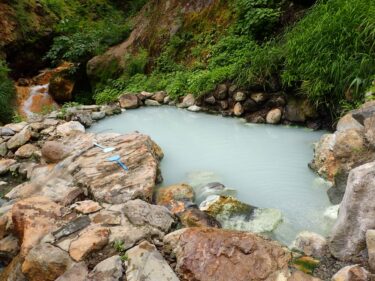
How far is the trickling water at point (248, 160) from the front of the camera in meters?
2.64

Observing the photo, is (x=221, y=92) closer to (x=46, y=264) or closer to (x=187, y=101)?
(x=187, y=101)

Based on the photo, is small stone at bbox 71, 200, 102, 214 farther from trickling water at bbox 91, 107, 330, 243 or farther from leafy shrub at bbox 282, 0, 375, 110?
leafy shrub at bbox 282, 0, 375, 110

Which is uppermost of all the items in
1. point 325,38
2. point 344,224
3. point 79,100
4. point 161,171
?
point 325,38

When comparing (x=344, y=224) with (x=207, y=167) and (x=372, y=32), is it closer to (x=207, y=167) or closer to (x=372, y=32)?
(x=207, y=167)

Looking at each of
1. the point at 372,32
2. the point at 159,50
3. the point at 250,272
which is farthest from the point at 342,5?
the point at 159,50

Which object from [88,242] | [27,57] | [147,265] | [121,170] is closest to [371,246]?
[147,265]

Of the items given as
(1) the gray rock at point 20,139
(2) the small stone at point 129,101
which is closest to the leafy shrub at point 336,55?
(2) the small stone at point 129,101

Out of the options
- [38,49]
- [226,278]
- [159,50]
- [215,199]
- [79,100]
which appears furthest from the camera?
[38,49]

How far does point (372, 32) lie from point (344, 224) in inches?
89.0

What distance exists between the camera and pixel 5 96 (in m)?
8.04

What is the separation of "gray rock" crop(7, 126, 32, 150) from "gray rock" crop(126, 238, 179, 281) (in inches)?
116

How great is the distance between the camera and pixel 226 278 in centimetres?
189

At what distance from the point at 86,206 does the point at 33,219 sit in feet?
1.24

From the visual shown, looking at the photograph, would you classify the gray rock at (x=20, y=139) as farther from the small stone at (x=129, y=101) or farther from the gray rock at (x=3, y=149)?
the small stone at (x=129, y=101)
